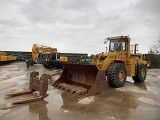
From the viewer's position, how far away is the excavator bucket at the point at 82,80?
24.1ft

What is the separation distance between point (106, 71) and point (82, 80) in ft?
4.65

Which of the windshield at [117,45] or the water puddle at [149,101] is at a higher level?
the windshield at [117,45]

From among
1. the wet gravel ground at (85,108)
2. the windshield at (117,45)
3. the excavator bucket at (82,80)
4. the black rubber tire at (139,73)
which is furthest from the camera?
the black rubber tire at (139,73)

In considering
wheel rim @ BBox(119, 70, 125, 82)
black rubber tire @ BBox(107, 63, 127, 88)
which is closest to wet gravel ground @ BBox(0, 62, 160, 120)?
black rubber tire @ BBox(107, 63, 127, 88)

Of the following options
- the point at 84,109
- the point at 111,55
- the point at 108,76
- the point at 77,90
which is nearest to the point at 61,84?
the point at 77,90

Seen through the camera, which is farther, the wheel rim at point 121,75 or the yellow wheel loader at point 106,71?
the wheel rim at point 121,75

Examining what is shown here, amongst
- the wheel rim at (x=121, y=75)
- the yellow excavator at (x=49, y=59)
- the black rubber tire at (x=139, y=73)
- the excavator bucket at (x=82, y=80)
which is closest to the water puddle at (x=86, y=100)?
the excavator bucket at (x=82, y=80)

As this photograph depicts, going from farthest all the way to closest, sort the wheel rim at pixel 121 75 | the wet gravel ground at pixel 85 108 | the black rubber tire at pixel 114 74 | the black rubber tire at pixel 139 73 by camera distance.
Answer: the black rubber tire at pixel 139 73, the wheel rim at pixel 121 75, the black rubber tire at pixel 114 74, the wet gravel ground at pixel 85 108

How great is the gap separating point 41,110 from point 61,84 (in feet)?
10.8

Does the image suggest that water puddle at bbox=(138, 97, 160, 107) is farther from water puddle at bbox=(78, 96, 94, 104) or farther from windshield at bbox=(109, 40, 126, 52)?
windshield at bbox=(109, 40, 126, 52)

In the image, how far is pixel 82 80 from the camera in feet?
28.1

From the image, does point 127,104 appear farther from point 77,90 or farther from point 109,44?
point 109,44

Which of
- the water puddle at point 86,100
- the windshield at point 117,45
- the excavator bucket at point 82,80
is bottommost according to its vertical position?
the water puddle at point 86,100

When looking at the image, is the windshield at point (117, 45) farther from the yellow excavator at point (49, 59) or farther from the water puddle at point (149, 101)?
the yellow excavator at point (49, 59)
